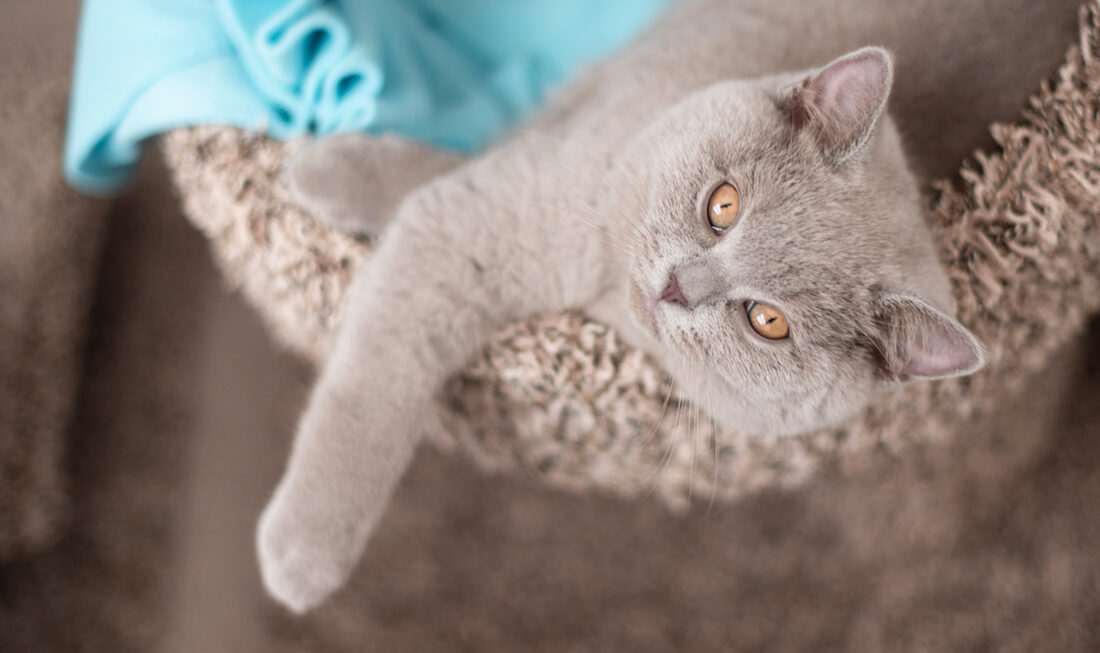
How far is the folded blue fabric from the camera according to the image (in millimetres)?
980

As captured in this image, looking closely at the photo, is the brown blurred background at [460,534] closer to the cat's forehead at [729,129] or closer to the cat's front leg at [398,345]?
the cat's front leg at [398,345]

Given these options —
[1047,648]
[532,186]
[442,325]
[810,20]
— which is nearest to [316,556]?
[442,325]

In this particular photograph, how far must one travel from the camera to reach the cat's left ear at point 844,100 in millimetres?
671

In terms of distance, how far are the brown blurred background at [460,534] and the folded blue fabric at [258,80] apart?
47 centimetres

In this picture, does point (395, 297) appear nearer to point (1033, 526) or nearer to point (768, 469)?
point (768, 469)

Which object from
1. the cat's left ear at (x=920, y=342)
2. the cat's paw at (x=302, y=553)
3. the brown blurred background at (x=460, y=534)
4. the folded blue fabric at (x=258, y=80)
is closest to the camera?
the cat's left ear at (x=920, y=342)

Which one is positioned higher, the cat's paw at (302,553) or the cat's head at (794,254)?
the cat's head at (794,254)

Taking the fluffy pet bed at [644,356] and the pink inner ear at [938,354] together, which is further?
the fluffy pet bed at [644,356]

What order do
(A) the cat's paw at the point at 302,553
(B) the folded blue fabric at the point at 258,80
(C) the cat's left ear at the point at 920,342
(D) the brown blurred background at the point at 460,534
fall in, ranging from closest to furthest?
(C) the cat's left ear at the point at 920,342 → (A) the cat's paw at the point at 302,553 → (B) the folded blue fabric at the point at 258,80 → (D) the brown blurred background at the point at 460,534

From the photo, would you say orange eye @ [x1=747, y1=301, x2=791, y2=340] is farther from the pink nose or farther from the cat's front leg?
the cat's front leg

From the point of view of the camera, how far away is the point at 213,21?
1.02 metres

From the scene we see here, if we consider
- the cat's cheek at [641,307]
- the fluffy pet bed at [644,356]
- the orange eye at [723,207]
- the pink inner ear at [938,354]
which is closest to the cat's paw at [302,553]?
the fluffy pet bed at [644,356]

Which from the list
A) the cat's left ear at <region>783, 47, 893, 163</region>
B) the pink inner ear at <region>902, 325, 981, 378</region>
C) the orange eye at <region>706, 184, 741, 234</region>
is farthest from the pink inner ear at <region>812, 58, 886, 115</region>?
the pink inner ear at <region>902, 325, 981, 378</region>

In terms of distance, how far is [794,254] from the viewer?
0.71m
